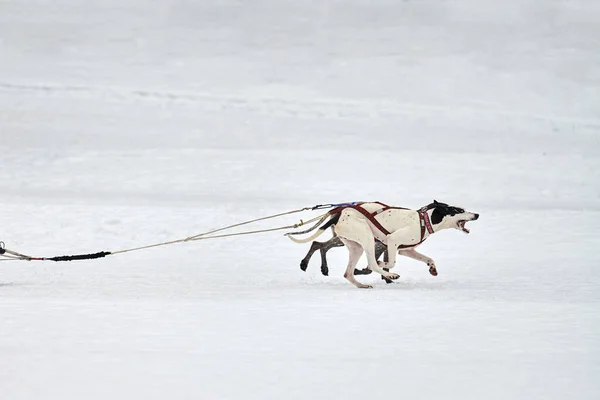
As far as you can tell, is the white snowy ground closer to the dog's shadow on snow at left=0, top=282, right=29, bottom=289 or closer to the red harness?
the dog's shadow on snow at left=0, top=282, right=29, bottom=289

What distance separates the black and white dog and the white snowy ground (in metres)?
0.24

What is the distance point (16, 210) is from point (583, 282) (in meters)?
5.96

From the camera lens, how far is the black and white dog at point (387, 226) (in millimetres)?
7051

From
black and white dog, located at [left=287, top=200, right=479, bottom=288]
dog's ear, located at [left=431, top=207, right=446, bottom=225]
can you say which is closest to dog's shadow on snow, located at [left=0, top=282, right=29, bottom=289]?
black and white dog, located at [left=287, top=200, right=479, bottom=288]

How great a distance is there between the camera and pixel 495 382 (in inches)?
190

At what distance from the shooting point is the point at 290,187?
1396 cm

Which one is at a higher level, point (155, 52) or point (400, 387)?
point (155, 52)

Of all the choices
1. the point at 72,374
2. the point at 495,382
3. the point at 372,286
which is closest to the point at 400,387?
the point at 495,382

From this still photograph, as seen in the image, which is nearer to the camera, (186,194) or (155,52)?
(186,194)

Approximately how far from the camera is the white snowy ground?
17.0 feet

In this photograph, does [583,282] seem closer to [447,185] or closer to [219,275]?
[219,275]

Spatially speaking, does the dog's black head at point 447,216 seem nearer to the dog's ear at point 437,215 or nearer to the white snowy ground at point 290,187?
the dog's ear at point 437,215

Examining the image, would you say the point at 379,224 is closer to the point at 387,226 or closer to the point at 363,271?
the point at 387,226

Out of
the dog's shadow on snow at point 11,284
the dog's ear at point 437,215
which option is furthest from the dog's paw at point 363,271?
the dog's shadow on snow at point 11,284
